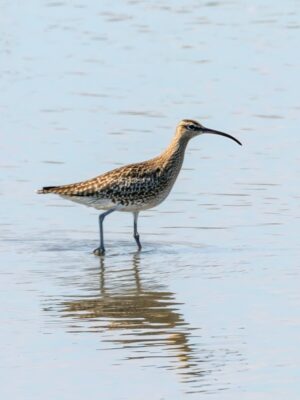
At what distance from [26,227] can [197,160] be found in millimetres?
3846

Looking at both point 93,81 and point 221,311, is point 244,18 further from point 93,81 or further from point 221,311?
point 221,311

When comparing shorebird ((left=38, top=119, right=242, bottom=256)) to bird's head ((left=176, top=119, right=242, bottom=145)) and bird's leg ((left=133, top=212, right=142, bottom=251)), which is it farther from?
bird's head ((left=176, top=119, right=242, bottom=145))

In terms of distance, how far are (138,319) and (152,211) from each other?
5006 mm

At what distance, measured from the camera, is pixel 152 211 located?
18516 mm

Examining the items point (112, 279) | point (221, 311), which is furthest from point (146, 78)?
point (221, 311)

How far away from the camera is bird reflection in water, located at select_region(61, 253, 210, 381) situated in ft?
40.1

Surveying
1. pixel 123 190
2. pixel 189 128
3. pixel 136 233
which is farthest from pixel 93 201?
pixel 189 128

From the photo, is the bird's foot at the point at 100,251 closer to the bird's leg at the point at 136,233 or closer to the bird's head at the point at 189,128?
the bird's leg at the point at 136,233

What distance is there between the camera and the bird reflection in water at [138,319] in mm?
12234

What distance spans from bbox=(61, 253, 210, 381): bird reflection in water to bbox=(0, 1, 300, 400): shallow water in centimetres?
2

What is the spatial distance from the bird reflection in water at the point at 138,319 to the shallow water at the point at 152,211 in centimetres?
2

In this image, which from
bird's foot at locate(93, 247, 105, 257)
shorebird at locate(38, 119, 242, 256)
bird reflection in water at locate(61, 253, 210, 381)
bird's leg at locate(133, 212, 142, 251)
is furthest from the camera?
shorebird at locate(38, 119, 242, 256)

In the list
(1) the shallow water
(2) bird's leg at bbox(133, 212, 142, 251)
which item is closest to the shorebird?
(2) bird's leg at bbox(133, 212, 142, 251)

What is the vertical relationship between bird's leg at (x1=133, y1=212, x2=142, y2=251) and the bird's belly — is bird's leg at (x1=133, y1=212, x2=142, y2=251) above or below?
below
